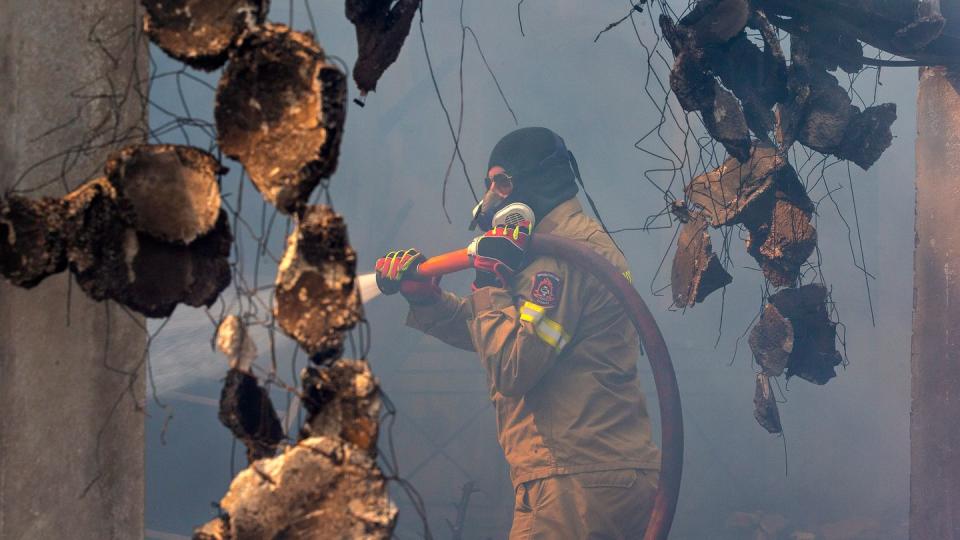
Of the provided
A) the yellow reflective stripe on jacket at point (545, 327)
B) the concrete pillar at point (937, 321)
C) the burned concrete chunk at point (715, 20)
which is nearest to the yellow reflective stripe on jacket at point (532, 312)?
the yellow reflective stripe on jacket at point (545, 327)

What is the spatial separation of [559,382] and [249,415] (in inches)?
155

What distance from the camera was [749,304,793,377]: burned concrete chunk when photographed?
12.1 ft

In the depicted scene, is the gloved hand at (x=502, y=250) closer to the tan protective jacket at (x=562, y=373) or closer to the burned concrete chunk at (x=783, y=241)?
the tan protective jacket at (x=562, y=373)

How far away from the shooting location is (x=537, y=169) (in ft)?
19.0

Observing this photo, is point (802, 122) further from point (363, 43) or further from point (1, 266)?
point (1, 266)

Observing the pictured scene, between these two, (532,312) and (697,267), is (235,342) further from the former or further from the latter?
(532,312)

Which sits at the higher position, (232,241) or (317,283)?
(232,241)

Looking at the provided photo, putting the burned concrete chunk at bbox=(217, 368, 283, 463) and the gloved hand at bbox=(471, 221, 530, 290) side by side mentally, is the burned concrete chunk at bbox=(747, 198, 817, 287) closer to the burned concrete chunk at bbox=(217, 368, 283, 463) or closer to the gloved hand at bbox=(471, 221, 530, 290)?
the gloved hand at bbox=(471, 221, 530, 290)

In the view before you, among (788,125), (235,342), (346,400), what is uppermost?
(788,125)

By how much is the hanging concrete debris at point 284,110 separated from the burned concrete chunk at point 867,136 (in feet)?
8.85

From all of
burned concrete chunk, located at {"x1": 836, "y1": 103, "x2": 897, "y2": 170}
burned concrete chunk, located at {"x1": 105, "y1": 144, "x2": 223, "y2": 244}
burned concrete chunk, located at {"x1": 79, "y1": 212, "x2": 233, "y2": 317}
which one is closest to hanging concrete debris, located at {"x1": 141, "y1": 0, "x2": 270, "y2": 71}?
burned concrete chunk, located at {"x1": 105, "y1": 144, "x2": 223, "y2": 244}

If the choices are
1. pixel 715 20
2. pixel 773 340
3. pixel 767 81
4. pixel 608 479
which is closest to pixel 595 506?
pixel 608 479

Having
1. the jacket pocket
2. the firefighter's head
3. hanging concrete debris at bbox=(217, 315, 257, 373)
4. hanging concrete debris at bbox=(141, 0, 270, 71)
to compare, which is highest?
the firefighter's head

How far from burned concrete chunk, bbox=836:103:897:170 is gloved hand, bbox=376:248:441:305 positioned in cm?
290
